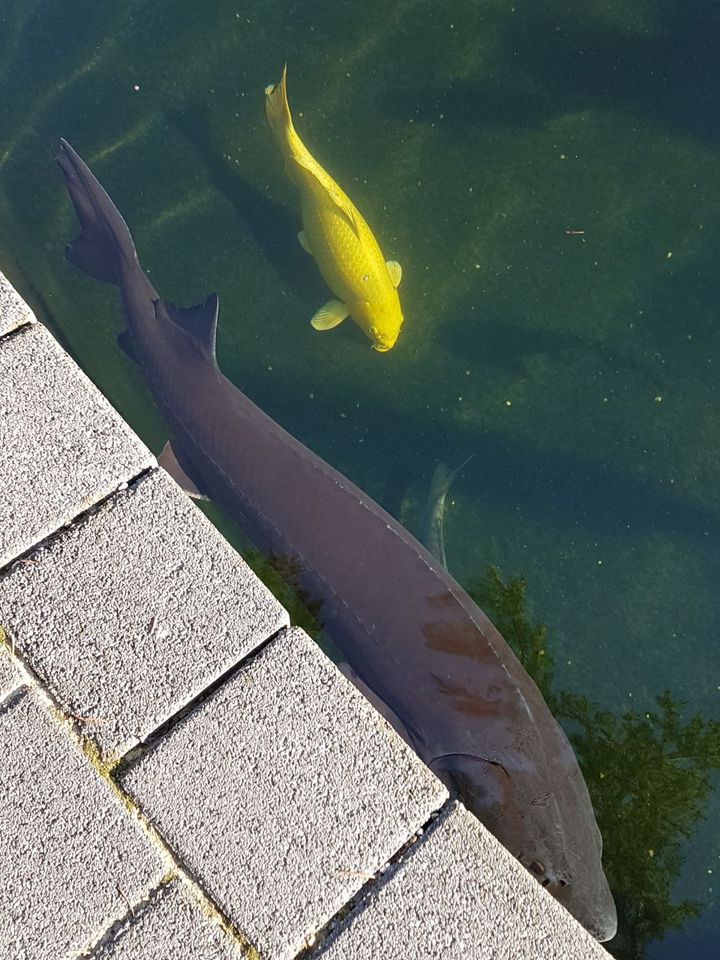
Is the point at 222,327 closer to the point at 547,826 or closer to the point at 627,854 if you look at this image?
the point at 547,826

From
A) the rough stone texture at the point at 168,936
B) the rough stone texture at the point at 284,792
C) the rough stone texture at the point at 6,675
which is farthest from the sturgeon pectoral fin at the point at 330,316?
the rough stone texture at the point at 168,936

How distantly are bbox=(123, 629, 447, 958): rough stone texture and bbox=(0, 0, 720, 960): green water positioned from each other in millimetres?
1904

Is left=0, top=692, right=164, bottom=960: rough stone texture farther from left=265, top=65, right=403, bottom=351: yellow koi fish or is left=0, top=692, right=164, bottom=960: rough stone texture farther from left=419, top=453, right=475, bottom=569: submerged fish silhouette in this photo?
left=265, top=65, right=403, bottom=351: yellow koi fish

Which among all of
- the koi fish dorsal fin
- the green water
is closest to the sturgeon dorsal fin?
the green water

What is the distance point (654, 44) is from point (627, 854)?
173 inches

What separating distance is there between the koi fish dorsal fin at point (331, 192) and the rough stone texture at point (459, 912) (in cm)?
278

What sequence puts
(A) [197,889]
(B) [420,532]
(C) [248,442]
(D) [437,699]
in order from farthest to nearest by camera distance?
(B) [420,532], (C) [248,442], (D) [437,699], (A) [197,889]

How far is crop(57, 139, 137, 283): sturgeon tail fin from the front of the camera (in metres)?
3.96

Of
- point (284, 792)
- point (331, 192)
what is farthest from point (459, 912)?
point (331, 192)

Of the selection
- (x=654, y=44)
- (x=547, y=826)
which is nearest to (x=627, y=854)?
(x=547, y=826)

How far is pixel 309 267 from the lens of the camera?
15.3 feet

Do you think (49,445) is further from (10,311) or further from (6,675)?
(6,675)

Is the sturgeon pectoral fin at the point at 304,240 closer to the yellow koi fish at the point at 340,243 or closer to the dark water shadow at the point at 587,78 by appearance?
the yellow koi fish at the point at 340,243

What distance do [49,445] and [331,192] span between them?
221 centimetres
